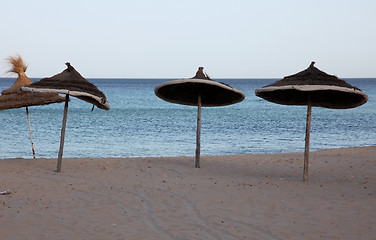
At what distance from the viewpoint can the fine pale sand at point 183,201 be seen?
5.50 m

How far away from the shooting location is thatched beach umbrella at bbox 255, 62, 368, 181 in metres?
7.99

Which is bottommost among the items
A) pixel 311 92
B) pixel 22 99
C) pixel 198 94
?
pixel 22 99

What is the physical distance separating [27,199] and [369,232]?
5.52 m

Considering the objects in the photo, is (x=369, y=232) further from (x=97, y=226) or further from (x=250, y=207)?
(x=97, y=226)

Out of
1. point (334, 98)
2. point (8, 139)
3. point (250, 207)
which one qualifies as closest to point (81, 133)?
point (8, 139)

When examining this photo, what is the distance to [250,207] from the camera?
6750 millimetres

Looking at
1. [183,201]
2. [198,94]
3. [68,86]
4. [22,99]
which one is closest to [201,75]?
[198,94]

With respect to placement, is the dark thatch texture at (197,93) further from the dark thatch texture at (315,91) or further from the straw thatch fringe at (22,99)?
the straw thatch fringe at (22,99)

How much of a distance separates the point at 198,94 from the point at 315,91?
10.3ft

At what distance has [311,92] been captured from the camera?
9.13 metres

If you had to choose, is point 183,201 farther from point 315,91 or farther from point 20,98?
point 20,98

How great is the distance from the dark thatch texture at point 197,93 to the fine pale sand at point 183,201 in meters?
2.01

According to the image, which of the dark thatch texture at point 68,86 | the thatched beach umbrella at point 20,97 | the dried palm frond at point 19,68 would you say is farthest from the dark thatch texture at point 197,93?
the dried palm frond at point 19,68

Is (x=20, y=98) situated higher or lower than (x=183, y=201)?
Answer: higher
